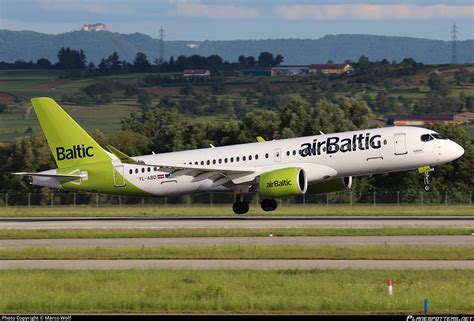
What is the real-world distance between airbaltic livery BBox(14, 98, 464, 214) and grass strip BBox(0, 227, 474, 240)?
17.7 feet

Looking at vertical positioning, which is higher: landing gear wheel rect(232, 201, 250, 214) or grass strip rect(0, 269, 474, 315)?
landing gear wheel rect(232, 201, 250, 214)

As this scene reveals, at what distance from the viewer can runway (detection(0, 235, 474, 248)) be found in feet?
128

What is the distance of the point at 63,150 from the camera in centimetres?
5666

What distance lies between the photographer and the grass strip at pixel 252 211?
194 ft

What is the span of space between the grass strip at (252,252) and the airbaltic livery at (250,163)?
40.5ft

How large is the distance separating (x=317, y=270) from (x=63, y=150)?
2904 cm

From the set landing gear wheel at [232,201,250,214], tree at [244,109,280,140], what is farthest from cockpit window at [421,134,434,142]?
tree at [244,109,280,140]

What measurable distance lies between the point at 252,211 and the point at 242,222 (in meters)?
11.0

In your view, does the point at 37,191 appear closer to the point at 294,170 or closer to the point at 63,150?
the point at 63,150

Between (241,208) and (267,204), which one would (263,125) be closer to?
(241,208)

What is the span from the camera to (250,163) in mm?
53969

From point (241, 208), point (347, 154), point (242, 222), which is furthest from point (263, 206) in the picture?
point (347, 154)

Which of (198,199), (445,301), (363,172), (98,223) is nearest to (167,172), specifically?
(98,223)

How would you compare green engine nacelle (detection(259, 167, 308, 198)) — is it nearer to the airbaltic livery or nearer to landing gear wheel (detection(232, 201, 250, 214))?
the airbaltic livery
